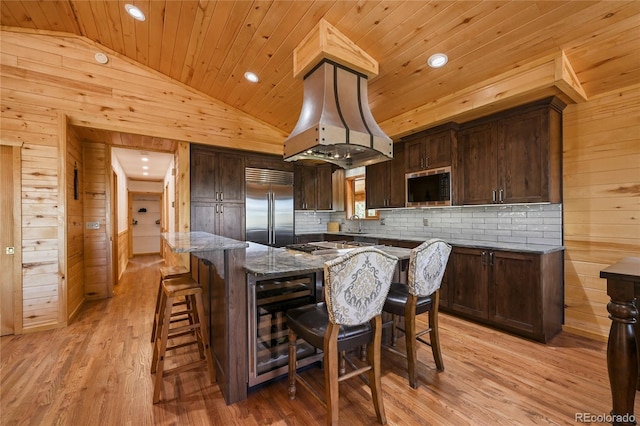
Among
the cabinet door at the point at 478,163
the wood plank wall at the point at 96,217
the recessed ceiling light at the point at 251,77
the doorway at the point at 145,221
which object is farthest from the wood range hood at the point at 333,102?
the doorway at the point at 145,221

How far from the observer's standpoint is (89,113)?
10.7 feet

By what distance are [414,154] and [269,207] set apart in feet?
8.46

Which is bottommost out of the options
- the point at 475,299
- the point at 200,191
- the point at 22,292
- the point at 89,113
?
the point at 475,299

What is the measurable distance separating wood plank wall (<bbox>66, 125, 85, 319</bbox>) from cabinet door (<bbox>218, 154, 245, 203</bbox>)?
1799 mm

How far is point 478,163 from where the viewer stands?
3.30 m

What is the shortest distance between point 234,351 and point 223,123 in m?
3.53

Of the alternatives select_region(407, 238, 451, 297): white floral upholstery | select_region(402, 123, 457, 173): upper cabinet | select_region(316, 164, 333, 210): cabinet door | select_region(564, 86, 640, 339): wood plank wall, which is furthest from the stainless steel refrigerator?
select_region(564, 86, 640, 339): wood plank wall

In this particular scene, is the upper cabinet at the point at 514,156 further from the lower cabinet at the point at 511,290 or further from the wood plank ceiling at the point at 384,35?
the lower cabinet at the point at 511,290

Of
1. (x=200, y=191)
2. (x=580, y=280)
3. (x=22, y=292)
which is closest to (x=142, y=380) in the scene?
(x=22, y=292)

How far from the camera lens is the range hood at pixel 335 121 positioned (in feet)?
6.94

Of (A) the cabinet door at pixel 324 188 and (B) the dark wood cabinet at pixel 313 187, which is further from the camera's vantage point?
(A) the cabinet door at pixel 324 188

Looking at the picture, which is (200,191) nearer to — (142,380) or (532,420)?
(142,380)

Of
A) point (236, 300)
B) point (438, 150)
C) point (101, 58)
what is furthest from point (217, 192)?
point (438, 150)

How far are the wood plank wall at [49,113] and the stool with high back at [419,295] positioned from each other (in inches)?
147
